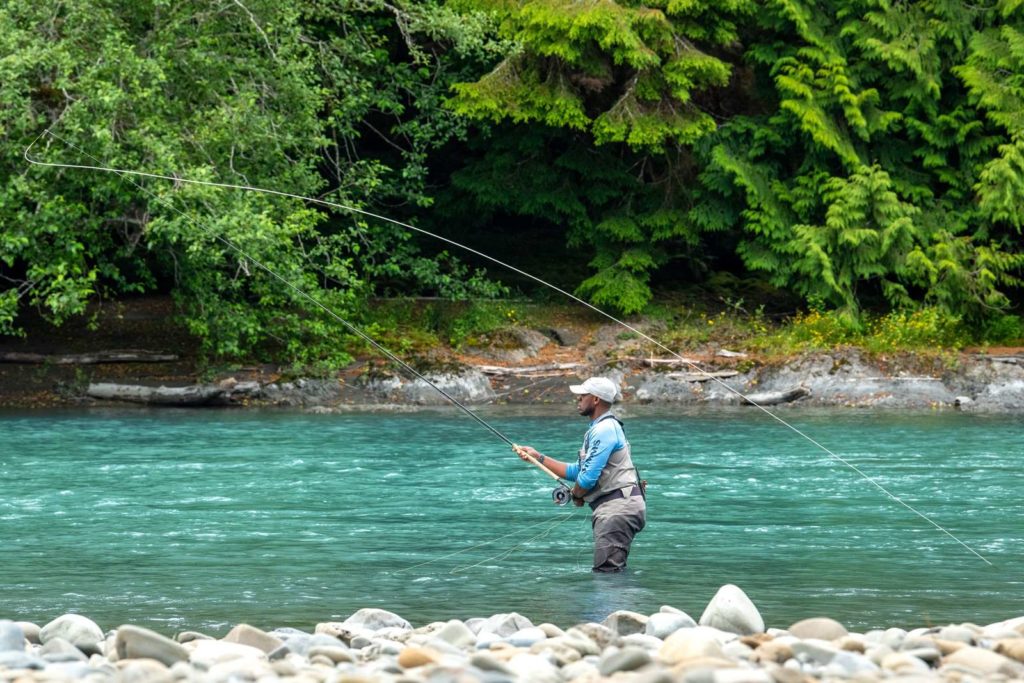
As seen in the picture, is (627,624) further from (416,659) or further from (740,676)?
(740,676)

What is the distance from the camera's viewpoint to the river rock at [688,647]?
538 cm

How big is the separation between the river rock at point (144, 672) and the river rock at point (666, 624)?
2.27 metres

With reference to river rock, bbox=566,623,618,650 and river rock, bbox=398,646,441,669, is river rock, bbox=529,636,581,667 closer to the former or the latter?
river rock, bbox=566,623,618,650

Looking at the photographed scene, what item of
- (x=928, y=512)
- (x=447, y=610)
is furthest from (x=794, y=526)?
(x=447, y=610)

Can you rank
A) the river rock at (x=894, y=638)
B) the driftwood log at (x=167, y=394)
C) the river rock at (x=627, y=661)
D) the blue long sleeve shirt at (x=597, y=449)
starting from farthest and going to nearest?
the driftwood log at (x=167, y=394) < the blue long sleeve shirt at (x=597, y=449) < the river rock at (x=894, y=638) < the river rock at (x=627, y=661)

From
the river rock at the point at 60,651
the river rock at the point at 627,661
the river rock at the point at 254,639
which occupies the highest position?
the river rock at the point at 627,661

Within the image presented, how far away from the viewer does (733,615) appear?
6527mm

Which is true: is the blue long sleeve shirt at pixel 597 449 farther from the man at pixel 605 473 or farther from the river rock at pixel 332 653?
the river rock at pixel 332 653

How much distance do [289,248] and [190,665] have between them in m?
11.6

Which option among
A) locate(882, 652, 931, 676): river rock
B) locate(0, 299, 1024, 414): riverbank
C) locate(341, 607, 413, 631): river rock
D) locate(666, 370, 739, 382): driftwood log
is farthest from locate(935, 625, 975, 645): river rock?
locate(666, 370, 739, 382): driftwood log

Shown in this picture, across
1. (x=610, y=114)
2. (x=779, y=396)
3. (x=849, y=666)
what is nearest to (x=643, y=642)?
(x=849, y=666)

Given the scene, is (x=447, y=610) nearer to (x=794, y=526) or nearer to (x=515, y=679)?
(x=515, y=679)

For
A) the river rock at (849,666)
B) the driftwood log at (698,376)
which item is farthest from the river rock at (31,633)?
the driftwood log at (698,376)

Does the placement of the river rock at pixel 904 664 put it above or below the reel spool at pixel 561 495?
above
